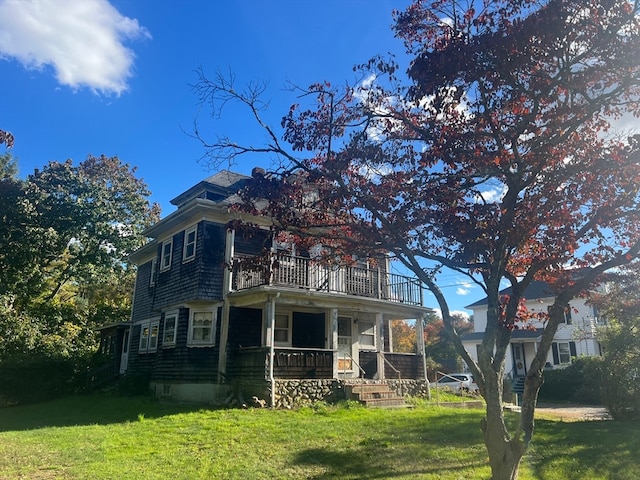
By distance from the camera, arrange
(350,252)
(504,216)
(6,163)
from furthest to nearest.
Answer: (6,163) < (350,252) < (504,216)

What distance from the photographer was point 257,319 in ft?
59.2

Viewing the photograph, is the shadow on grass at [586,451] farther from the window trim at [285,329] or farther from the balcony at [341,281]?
the window trim at [285,329]

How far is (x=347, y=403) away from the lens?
1485cm

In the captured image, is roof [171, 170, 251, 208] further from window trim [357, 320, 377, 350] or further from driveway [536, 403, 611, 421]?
driveway [536, 403, 611, 421]

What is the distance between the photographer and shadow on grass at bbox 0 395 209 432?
13120 mm

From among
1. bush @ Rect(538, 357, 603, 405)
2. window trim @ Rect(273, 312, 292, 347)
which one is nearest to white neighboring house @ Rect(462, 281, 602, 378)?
bush @ Rect(538, 357, 603, 405)

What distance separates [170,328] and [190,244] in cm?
367

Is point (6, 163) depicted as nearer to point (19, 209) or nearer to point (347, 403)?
point (19, 209)

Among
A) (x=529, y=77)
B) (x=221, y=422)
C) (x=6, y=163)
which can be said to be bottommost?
(x=221, y=422)

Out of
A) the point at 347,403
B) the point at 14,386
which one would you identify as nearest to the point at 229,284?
the point at 347,403

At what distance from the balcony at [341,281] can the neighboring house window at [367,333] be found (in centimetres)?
130

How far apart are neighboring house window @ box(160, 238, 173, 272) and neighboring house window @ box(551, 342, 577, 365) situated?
2542 centimetres

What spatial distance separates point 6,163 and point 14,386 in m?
15.3

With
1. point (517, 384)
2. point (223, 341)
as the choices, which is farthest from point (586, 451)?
point (517, 384)
